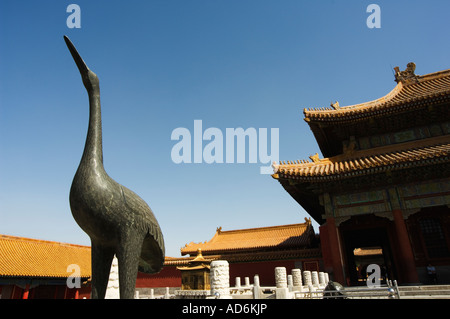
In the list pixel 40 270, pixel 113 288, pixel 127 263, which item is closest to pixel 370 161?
pixel 113 288

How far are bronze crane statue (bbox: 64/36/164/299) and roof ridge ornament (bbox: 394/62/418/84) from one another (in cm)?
1531

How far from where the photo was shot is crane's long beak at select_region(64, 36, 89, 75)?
3.84 m

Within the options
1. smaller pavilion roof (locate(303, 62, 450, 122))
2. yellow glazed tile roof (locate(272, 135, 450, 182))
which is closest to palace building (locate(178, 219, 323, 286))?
yellow glazed tile roof (locate(272, 135, 450, 182))

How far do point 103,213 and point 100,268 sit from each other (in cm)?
85

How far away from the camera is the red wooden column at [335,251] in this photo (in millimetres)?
10250

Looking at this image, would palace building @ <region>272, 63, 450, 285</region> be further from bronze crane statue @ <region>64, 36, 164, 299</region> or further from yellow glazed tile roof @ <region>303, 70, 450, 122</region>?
bronze crane statue @ <region>64, 36, 164, 299</region>

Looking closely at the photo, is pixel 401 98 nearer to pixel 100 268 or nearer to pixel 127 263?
pixel 127 263

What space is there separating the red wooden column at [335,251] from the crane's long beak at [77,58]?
32.7 feet

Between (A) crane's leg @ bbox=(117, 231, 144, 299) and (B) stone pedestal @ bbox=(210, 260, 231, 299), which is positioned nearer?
(A) crane's leg @ bbox=(117, 231, 144, 299)

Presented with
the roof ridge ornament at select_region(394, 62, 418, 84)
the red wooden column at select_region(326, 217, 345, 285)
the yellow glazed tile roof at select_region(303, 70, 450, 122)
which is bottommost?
the red wooden column at select_region(326, 217, 345, 285)

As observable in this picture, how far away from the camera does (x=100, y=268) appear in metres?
3.73
